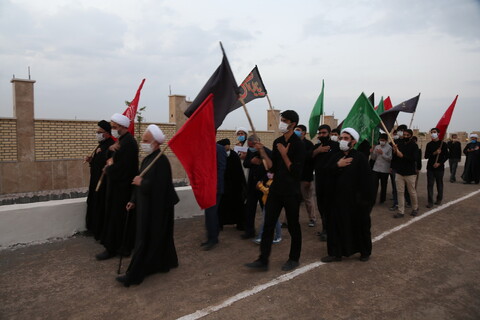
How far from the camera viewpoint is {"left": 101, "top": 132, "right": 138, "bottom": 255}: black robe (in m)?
4.58

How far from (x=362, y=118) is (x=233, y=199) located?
304cm

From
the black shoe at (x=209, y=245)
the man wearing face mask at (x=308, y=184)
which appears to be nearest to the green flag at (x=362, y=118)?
the man wearing face mask at (x=308, y=184)

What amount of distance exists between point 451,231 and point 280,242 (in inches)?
132

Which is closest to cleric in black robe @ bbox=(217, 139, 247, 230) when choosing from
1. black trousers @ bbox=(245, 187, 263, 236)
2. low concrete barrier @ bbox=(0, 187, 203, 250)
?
black trousers @ bbox=(245, 187, 263, 236)

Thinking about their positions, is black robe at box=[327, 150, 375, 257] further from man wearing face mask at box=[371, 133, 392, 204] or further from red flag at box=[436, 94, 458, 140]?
red flag at box=[436, 94, 458, 140]

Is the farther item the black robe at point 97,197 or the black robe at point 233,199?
the black robe at point 233,199

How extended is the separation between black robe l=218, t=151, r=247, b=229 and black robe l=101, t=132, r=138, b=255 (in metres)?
1.78

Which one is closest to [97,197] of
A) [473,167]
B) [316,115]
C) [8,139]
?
[316,115]

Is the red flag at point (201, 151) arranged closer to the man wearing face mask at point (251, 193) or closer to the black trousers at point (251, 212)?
the man wearing face mask at point (251, 193)

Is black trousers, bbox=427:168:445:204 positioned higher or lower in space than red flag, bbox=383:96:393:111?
lower

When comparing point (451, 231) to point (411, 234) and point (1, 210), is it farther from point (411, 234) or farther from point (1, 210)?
point (1, 210)

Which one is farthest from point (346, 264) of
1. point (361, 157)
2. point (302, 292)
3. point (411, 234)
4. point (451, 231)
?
point (451, 231)

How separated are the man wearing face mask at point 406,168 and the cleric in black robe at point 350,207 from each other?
286cm

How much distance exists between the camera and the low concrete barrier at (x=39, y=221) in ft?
16.1
